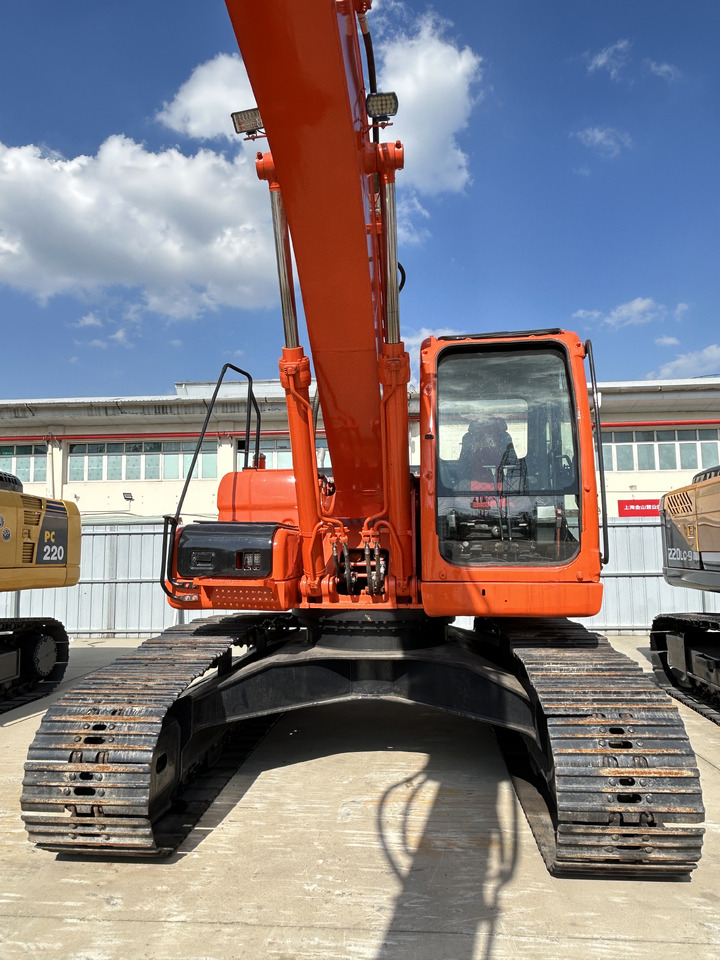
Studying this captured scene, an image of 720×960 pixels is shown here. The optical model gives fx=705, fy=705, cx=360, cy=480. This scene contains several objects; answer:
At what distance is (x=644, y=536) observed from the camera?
1317 cm

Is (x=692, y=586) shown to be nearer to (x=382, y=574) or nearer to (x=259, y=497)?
(x=382, y=574)

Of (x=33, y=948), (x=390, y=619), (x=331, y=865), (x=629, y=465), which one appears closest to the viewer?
(x=33, y=948)

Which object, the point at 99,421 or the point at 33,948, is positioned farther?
the point at 99,421

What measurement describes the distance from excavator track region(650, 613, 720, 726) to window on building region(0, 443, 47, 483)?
20957mm

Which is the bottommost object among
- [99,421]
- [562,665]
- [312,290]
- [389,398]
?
[562,665]

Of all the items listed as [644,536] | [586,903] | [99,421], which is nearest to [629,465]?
[644,536]

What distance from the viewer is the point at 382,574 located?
15.0 ft

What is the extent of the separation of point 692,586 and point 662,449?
16.6 m

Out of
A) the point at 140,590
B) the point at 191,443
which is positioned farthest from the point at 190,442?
the point at 140,590

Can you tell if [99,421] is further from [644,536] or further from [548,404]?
[548,404]

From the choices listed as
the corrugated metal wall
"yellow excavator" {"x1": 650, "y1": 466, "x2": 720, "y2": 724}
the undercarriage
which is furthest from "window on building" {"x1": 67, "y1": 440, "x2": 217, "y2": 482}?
the undercarriage

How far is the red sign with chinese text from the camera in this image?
21938mm

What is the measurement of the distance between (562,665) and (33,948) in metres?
2.93

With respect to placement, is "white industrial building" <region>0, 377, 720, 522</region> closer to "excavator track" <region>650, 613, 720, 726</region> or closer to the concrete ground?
"excavator track" <region>650, 613, 720, 726</region>
